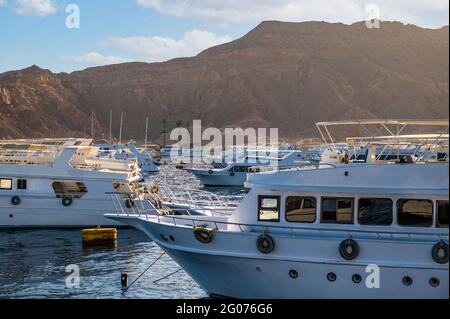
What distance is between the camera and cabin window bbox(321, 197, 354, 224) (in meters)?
18.0

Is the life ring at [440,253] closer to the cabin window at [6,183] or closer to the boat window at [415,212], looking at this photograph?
the boat window at [415,212]

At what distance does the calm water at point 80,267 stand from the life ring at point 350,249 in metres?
5.97

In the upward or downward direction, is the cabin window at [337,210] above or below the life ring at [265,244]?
above

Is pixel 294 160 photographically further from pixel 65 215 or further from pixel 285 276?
pixel 285 276

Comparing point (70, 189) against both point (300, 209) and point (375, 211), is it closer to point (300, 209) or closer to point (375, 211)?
point (300, 209)

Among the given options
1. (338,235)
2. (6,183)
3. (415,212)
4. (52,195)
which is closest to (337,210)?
(338,235)

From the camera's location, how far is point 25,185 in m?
34.2

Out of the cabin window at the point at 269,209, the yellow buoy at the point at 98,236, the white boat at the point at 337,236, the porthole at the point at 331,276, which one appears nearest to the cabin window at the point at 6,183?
the yellow buoy at the point at 98,236

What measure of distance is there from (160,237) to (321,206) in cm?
519

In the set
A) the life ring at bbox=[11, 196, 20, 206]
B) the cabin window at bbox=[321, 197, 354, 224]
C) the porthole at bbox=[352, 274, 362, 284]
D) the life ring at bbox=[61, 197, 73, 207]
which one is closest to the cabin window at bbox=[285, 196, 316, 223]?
the cabin window at bbox=[321, 197, 354, 224]

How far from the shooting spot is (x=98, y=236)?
1188 inches

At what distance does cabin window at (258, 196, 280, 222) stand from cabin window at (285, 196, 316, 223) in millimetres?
303

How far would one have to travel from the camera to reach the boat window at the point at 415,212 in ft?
57.6
